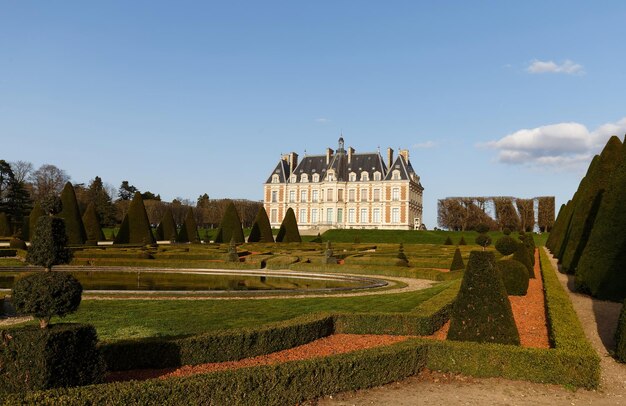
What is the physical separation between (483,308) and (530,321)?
2.95m

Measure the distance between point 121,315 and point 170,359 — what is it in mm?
3714

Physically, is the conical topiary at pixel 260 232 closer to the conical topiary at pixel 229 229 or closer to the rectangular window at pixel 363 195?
the conical topiary at pixel 229 229

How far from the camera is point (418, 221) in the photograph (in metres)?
61.3

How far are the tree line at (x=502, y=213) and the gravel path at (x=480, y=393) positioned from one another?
183 ft

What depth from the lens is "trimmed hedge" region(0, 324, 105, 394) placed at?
441 cm

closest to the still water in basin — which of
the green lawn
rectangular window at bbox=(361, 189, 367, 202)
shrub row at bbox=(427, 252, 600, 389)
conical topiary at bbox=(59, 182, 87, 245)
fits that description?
the green lawn

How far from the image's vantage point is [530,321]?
904cm

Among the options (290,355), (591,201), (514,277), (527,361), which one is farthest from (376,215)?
(527,361)

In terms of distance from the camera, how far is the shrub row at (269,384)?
13.3ft

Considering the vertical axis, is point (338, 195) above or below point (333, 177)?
below

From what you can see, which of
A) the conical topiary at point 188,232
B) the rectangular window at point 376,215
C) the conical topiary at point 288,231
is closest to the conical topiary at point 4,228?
the conical topiary at point 188,232

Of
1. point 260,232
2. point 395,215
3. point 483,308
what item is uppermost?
point 395,215

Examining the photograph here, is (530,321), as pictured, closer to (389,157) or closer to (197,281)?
(197,281)

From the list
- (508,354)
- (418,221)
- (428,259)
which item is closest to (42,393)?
(508,354)
